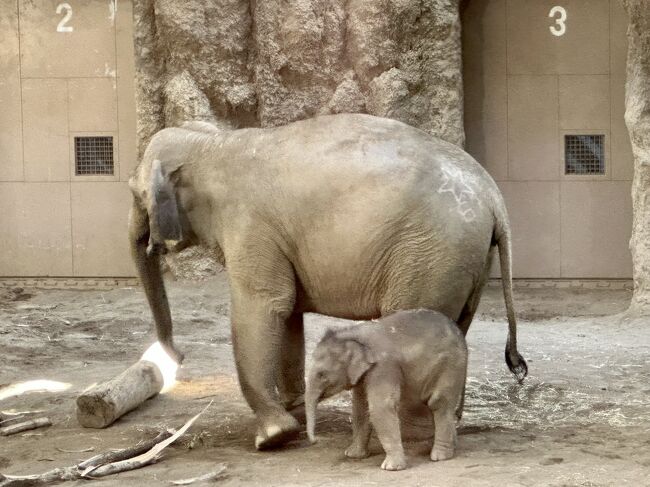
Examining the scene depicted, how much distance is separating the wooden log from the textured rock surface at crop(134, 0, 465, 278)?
202 inches

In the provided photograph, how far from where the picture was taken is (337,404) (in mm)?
6715

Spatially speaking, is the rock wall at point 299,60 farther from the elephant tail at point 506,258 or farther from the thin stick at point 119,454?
the thin stick at point 119,454

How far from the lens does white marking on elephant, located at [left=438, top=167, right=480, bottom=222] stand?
17.8ft

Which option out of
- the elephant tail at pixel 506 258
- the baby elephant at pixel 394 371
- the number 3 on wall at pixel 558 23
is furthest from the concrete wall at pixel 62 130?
the baby elephant at pixel 394 371

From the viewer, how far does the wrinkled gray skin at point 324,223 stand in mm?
5422

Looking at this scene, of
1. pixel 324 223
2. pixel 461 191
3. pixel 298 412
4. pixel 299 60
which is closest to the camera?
pixel 461 191

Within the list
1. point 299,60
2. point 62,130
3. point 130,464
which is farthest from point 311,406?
point 62,130

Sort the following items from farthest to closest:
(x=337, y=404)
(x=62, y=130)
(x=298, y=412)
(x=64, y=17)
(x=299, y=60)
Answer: (x=62, y=130), (x=64, y=17), (x=299, y=60), (x=337, y=404), (x=298, y=412)

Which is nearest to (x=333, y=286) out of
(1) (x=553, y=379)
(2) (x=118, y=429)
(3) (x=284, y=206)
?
(3) (x=284, y=206)

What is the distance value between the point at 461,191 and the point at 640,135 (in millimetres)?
5302

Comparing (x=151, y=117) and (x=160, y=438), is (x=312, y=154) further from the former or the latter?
(x=151, y=117)

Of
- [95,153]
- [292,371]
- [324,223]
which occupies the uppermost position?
[95,153]

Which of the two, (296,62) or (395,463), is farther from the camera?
(296,62)

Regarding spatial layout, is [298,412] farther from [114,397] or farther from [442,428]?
[442,428]
